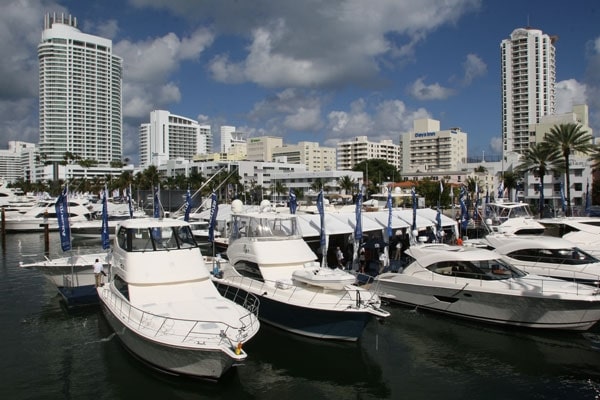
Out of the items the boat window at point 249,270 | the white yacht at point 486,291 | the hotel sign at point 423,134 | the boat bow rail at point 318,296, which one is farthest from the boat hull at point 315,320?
the hotel sign at point 423,134

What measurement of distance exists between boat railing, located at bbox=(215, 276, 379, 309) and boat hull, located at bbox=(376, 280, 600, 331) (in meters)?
4.10

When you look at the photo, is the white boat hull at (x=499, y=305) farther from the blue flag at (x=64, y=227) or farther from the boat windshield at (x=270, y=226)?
the blue flag at (x=64, y=227)

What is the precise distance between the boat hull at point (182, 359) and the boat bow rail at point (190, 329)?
0.69 ft

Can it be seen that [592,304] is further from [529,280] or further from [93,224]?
[93,224]

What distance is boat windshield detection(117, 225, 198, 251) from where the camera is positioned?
1619 centimetres

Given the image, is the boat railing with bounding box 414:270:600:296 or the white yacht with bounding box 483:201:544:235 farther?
the white yacht with bounding box 483:201:544:235

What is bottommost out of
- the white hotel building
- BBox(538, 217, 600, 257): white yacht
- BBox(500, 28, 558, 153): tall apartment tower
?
BBox(538, 217, 600, 257): white yacht

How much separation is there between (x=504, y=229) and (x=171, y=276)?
22.0m

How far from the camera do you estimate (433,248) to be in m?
21.0

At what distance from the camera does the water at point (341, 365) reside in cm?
1278

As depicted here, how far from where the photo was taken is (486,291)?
18219mm

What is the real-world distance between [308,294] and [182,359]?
5407mm

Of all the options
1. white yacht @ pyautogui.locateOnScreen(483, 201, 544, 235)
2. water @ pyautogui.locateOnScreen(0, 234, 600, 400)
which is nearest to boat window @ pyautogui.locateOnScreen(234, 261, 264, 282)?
water @ pyautogui.locateOnScreen(0, 234, 600, 400)

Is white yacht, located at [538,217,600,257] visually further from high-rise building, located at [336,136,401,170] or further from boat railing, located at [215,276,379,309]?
high-rise building, located at [336,136,401,170]
